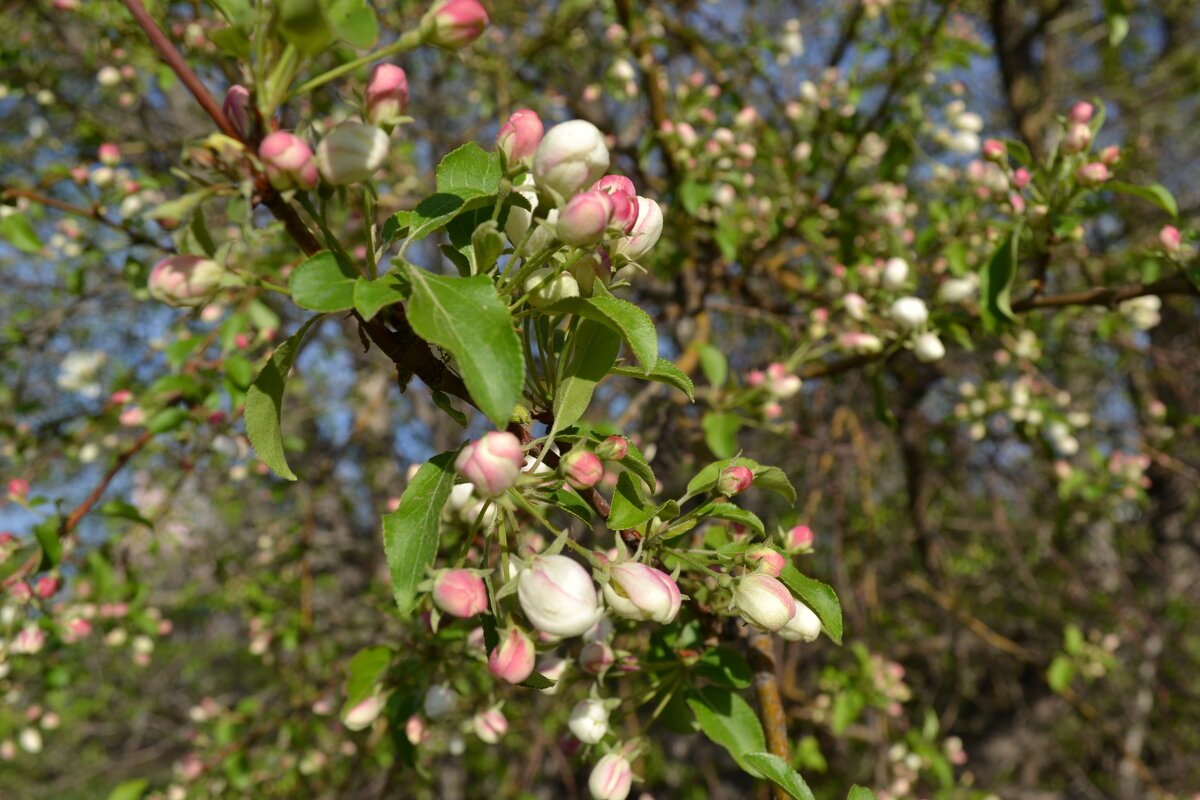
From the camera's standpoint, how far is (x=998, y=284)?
1.40 meters

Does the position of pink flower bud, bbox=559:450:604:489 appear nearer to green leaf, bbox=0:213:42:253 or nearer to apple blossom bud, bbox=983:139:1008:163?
apple blossom bud, bbox=983:139:1008:163

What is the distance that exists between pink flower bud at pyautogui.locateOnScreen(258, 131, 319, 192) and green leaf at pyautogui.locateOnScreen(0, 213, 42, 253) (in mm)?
1823

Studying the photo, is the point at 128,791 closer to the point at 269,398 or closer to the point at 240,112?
the point at 269,398

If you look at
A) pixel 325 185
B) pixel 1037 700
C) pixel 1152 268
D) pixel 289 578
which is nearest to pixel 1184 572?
pixel 1037 700

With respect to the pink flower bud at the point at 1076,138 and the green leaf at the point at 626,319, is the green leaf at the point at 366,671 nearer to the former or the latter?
the green leaf at the point at 626,319

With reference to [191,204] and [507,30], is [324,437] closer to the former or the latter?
[507,30]

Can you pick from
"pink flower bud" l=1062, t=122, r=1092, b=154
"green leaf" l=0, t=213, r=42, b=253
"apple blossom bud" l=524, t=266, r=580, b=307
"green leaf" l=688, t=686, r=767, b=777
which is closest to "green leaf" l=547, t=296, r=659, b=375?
"apple blossom bud" l=524, t=266, r=580, b=307

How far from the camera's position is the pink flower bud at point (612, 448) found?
767 millimetres

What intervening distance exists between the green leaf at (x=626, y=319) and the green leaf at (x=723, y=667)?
449 millimetres

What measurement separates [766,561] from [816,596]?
0.24 ft

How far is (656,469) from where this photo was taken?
5.44ft

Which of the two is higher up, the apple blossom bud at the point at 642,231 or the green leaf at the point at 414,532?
A: the apple blossom bud at the point at 642,231

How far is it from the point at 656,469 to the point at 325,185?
1.11 metres

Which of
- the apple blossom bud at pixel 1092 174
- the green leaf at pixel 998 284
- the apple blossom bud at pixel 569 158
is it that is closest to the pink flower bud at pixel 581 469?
the apple blossom bud at pixel 569 158
